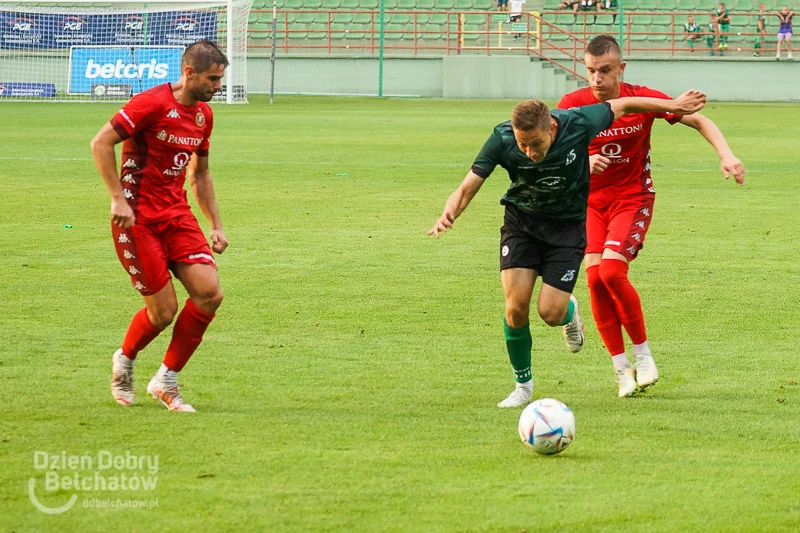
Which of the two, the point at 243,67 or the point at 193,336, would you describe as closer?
the point at 193,336

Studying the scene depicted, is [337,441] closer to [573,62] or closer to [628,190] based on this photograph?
[628,190]

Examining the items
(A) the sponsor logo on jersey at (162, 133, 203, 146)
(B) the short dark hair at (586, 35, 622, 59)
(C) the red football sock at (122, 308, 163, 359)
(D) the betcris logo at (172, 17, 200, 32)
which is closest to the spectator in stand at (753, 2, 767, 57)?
(D) the betcris logo at (172, 17, 200, 32)

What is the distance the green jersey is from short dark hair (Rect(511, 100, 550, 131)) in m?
0.28

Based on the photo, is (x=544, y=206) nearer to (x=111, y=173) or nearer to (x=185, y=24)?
(x=111, y=173)

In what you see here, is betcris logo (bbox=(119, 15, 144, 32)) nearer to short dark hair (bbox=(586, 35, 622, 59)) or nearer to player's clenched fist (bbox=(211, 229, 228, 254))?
player's clenched fist (bbox=(211, 229, 228, 254))

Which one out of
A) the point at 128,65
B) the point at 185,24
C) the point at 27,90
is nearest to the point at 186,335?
the point at 128,65

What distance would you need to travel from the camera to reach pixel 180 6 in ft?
119

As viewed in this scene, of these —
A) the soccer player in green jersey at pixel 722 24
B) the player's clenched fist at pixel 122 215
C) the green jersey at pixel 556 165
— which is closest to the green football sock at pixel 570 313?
the green jersey at pixel 556 165

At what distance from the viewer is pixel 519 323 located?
6477 millimetres

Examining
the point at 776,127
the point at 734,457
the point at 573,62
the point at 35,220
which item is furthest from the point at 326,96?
the point at 734,457

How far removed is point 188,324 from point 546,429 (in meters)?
2.05

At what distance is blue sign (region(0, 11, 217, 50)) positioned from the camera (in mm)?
33312

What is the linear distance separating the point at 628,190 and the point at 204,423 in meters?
2.94

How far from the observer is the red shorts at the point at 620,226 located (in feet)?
22.5
